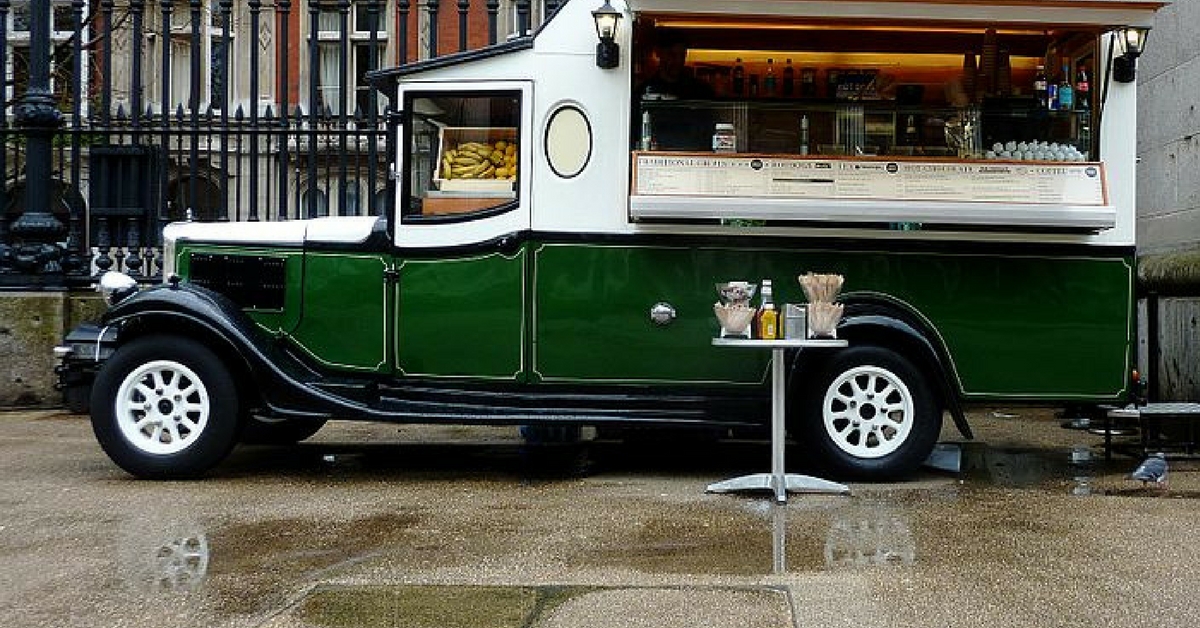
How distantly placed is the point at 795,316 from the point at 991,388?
155cm

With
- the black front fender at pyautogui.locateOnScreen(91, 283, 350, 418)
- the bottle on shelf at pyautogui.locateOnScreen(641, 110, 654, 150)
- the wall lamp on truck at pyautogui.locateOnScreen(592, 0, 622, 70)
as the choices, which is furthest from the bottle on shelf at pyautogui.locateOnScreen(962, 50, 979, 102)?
the black front fender at pyautogui.locateOnScreen(91, 283, 350, 418)

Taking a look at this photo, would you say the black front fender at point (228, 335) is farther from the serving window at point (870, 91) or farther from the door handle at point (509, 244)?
the serving window at point (870, 91)

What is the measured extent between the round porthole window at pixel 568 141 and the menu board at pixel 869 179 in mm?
389

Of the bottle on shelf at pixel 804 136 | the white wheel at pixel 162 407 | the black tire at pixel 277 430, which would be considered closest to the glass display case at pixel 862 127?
the bottle on shelf at pixel 804 136

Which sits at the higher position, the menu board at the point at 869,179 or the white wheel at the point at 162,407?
the menu board at the point at 869,179

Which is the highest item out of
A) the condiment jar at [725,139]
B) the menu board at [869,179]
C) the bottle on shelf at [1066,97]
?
the bottle on shelf at [1066,97]

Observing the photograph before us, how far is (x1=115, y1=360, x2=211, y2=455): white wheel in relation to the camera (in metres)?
7.13

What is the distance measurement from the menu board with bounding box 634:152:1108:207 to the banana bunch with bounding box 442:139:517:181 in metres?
0.82

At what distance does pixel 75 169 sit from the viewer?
37.6 feet

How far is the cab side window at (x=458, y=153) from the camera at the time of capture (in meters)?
7.38

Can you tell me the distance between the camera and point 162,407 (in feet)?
23.7

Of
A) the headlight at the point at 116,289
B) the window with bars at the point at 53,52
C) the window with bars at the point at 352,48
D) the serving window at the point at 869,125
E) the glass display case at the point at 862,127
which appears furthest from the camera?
the window with bars at the point at 352,48

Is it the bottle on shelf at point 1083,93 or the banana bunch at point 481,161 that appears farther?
the banana bunch at point 481,161

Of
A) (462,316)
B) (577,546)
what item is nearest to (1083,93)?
(462,316)
